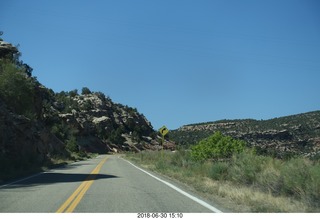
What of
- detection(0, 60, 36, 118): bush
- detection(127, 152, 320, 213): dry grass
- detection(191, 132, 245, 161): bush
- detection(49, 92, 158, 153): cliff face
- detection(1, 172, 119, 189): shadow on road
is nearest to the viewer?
detection(127, 152, 320, 213): dry grass

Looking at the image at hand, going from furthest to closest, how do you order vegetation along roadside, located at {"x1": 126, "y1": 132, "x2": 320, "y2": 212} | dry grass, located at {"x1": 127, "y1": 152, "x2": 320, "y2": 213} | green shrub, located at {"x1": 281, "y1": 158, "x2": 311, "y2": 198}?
green shrub, located at {"x1": 281, "y1": 158, "x2": 311, "y2": 198}
vegetation along roadside, located at {"x1": 126, "y1": 132, "x2": 320, "y2": 212}
dry grass, located at {"x1": 127, "y1": 152, "x2": 320, "y2": 213}

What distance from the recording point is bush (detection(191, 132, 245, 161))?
2927 cm

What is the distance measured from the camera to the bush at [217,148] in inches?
1152

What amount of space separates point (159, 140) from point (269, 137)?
8419cm

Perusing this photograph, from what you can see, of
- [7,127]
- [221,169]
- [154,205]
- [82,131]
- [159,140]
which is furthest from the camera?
[159,140]

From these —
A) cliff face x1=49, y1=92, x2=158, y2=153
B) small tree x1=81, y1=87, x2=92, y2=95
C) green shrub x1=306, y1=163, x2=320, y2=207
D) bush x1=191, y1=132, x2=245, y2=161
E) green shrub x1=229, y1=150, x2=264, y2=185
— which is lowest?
green shrub x1=306, y1=163, x2=320, y2=207

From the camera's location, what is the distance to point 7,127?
34375mm

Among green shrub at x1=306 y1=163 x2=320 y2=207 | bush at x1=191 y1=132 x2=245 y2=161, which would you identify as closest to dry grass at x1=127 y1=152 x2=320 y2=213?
green shrub at x1=306 y1=163 x2=320 y2=207

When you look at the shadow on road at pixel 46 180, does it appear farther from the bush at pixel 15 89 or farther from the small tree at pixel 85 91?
the small tree at pixel 85 91

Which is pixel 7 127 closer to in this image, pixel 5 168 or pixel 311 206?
pixel 5 168

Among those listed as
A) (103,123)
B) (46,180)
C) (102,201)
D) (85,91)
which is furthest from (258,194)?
(85,91)

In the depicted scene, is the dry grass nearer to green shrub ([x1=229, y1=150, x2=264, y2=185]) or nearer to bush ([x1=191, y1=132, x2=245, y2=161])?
green shrub ([x1=229, y1=150, x2=264, y2=185])

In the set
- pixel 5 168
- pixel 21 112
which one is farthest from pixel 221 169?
pixel 21 112

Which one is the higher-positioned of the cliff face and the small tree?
the small tree
